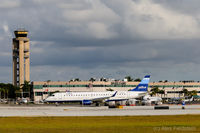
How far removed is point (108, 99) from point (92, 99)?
625 centimetres

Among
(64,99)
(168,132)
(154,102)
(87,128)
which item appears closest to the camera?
(168,132)

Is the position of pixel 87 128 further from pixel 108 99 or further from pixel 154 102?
pixel 154 102

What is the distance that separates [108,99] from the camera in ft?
425

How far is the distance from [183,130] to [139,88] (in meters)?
90.9

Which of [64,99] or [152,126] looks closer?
[152,126]

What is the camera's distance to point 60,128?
4969 cm

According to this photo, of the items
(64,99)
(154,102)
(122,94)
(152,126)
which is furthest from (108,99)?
(152,126)

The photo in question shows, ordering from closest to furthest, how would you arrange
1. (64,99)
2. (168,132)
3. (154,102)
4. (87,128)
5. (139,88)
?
1. (168,132)
2. (87,128)
3. (64,99)
4. (139,88)
5. (154,102)

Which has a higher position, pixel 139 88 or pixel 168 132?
pixel 139 88

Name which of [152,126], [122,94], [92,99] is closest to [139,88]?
[122,94]

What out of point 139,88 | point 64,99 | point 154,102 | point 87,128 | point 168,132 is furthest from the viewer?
point 154,102

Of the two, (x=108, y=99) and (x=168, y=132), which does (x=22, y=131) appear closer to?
(x=168, y=132)

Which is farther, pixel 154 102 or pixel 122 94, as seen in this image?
pixel 154 102

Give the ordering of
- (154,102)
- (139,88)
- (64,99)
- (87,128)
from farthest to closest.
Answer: (154,102)
(139,88)
(64,99)
(87,128)
